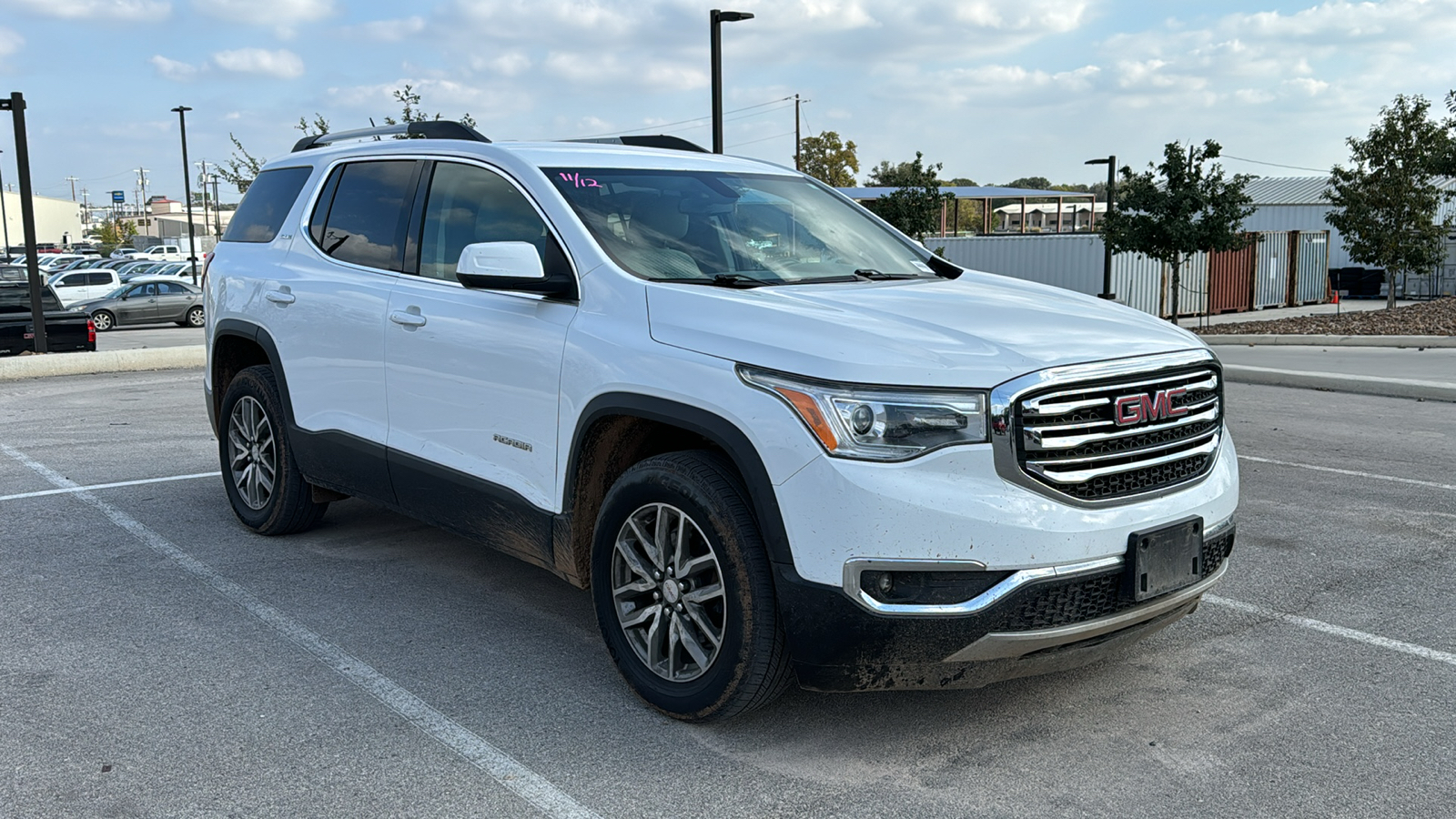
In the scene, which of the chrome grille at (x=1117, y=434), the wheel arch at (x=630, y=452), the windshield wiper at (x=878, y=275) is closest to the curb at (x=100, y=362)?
the wheel arch at (x=630, y=452)

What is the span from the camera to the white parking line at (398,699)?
331 centimetres

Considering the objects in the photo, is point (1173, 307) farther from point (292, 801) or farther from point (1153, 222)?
point (292, 801)

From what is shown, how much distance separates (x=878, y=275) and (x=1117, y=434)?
1.36m

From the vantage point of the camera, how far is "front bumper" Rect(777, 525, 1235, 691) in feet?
10.7

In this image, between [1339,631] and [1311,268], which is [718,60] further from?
[1311,268]

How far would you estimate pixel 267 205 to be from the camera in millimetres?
6070

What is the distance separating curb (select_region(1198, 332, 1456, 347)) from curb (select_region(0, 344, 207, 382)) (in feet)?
50.0

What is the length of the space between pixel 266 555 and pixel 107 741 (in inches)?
87.6

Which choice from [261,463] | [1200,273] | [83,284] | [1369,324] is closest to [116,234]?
[83,284]

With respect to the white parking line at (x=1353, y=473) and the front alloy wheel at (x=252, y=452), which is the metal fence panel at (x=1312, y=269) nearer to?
the white parking line at (x=1353, y=473)

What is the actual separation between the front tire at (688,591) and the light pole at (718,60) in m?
14.2

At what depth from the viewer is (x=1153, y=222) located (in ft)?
87.9

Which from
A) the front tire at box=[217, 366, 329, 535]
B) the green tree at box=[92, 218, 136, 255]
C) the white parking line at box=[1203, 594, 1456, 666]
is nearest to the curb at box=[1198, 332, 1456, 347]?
the white parking line at box=[1203, 594, 1456, 666]

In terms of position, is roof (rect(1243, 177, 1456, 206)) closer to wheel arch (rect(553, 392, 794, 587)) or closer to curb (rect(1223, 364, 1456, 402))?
curb (rect(1223, 364, 1456, 402))
